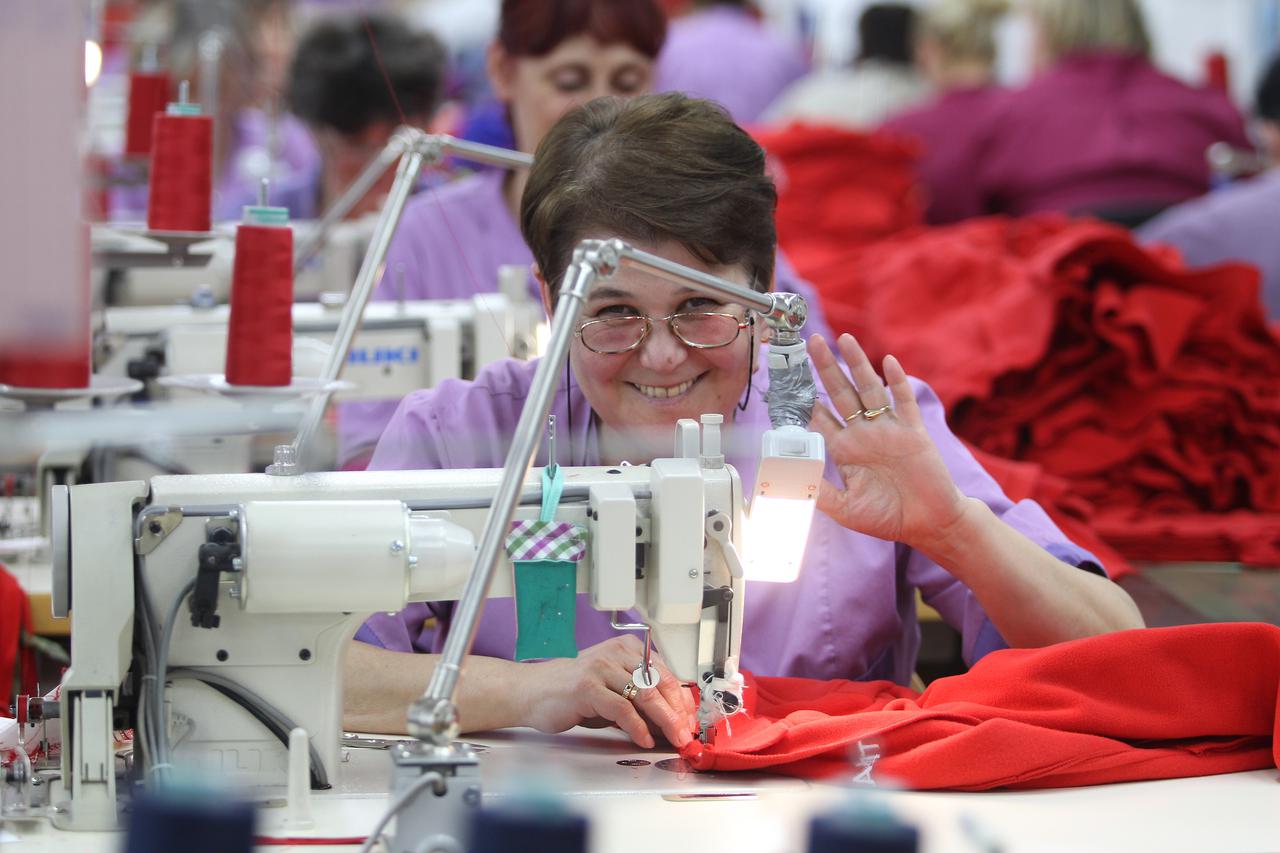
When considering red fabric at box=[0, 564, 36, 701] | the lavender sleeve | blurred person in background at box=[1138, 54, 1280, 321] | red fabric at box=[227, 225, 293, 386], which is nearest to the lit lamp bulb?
the lavender sleeve

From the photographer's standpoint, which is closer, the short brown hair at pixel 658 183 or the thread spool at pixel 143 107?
the short brown hair at pixel 658 183

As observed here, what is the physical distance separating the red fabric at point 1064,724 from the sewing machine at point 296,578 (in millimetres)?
111

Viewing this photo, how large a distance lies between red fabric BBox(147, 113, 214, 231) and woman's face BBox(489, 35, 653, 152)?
78cm

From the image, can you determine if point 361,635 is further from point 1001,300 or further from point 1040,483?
point 1001,300

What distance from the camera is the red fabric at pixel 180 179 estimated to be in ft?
8.54

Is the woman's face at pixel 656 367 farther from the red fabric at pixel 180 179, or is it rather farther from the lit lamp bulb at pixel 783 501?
the red fabric at pixel 180 179

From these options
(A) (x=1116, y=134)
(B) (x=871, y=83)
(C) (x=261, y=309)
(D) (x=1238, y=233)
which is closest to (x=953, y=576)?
(C) (x=261, y=309)

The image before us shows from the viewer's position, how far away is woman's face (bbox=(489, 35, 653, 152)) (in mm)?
3314

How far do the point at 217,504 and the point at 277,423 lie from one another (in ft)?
2.86

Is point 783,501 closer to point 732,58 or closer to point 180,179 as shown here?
point 180,179

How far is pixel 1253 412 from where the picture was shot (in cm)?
335

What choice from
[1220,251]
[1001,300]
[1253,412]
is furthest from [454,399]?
[1220,251]

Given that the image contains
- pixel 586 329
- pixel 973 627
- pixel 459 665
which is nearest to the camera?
pixel 459 665

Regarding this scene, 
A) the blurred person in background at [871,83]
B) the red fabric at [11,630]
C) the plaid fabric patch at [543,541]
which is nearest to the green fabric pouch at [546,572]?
the plaid fabric patch at [543,541]
